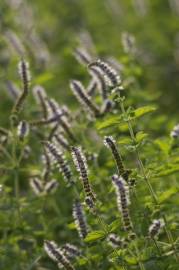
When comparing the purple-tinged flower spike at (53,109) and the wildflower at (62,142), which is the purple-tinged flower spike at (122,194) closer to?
the wildflower at (62,142)

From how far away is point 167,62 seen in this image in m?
13.5

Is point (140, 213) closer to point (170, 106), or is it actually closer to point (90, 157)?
point (90, 157)

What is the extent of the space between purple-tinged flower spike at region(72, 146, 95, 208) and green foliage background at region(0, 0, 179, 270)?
233mm

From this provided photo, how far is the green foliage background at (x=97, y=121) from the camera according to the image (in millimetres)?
5340

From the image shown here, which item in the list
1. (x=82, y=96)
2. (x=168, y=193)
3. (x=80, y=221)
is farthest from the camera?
(x=82, y=96)

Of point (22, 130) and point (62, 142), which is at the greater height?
point (22, 130)

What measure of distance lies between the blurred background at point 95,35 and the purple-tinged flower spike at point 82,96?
3.39 m

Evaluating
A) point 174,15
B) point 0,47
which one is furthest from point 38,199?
point 174,15

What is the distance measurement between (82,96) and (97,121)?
428 mm

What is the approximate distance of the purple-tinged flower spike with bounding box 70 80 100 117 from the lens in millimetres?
5695

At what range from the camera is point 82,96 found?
18.9 ft

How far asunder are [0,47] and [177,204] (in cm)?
589

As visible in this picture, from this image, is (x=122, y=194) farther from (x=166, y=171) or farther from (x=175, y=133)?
(x=175, y=133)

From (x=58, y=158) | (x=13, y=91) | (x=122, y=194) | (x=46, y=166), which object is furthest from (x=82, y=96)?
(x=13, y=91)
